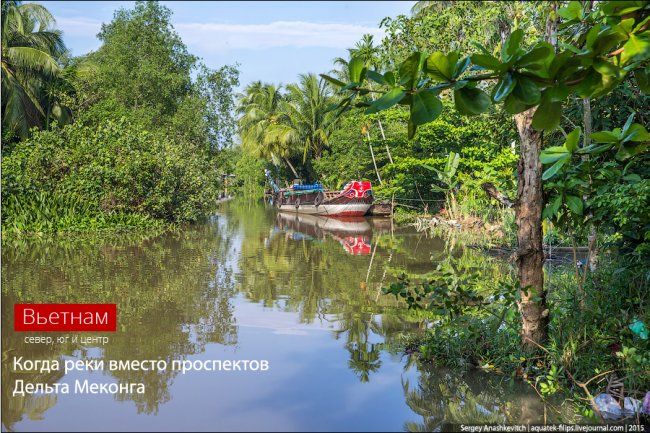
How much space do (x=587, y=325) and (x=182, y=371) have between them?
3.51 metres

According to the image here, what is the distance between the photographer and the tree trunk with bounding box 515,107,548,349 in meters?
4.98

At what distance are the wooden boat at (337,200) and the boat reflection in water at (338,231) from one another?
0.36 meters

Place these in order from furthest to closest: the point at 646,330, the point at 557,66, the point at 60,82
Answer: the point at 60,82 → the point at 646,330 → the point at 557,66

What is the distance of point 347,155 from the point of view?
31.2 meters

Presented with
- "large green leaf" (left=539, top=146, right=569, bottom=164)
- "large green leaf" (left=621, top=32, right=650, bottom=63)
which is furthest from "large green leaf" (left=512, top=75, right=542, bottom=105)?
"large green leaf" (left=539, top=146, right=569, bottom=164)

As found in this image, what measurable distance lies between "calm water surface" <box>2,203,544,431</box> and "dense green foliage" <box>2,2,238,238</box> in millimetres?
3643

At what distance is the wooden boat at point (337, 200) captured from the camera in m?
26.1

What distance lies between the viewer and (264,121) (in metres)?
41.3

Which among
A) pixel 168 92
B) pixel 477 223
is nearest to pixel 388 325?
Result: pixel 477 223

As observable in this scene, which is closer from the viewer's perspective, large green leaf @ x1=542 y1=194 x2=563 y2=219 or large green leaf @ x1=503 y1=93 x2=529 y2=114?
large green leaf @ x1=503 y1=93 x2=529 y2=114

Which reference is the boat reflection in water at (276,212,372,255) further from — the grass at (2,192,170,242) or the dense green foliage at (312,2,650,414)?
the dense green foliage at (312,2,650,414)

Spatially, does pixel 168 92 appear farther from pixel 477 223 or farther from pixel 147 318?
pixel 147 318

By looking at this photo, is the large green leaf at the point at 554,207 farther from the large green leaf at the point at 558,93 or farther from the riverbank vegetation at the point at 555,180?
the large green leaf at the point at 558,93

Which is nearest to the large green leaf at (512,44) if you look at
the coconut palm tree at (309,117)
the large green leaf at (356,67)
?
the large green leaf at (356,67)
